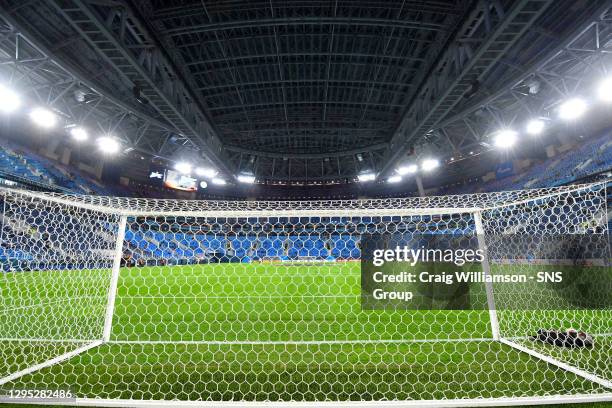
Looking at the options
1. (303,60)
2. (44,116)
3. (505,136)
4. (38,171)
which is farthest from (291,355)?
(38,171)

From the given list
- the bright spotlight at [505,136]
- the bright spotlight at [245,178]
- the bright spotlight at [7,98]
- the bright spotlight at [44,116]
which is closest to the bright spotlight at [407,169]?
the bright spotlight at [505,136]

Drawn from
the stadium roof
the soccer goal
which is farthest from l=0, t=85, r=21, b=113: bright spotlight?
the soccer goal

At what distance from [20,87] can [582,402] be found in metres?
18.5

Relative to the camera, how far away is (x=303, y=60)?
12.7 metres

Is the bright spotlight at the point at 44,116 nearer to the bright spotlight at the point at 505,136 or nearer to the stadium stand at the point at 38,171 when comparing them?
the stadium stand at the point at 38,171

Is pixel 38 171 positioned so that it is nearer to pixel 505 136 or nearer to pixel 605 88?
pixel 505 136

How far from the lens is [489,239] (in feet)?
13.6

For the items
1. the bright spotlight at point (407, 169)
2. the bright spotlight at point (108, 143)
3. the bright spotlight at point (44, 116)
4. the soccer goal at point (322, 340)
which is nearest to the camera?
the soccer goal at point (322, 340)

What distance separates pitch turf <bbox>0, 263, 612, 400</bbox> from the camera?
2600 mm

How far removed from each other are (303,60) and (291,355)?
1189 cm

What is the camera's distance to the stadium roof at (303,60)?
360 inches

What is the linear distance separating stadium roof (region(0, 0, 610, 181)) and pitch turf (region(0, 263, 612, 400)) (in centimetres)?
732

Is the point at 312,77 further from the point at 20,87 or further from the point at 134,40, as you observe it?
the point at 20,87

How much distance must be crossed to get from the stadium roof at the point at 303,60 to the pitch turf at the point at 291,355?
7.32 metres
